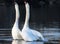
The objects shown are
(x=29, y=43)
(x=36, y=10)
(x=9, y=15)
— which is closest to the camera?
→ (x=29, y=43)

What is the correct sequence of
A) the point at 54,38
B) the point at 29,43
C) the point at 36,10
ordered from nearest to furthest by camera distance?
1. the point at 29,43
2. the point at 54,38
3. the point at 36,10

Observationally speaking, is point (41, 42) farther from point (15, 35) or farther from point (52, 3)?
point (52, 3)

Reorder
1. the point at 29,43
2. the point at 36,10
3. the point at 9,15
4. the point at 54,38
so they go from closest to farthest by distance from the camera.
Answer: the point at 29,43 → the point at 54,38 → the point at 9,15 → the point at 36,10

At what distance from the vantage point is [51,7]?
1165 inches

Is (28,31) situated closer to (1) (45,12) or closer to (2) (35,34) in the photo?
(2) (35,34)

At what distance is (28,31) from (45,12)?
667 inches

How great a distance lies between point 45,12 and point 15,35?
662 inches

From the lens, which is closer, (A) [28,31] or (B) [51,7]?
(A) [28,31]

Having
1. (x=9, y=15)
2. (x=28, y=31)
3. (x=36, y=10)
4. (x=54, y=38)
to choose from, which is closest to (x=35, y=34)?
(x=28, y=31)

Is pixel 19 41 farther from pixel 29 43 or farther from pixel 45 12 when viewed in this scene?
pixel 45 12

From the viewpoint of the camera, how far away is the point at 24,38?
11836 millimetres

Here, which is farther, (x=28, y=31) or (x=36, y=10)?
(x=36, y=10)

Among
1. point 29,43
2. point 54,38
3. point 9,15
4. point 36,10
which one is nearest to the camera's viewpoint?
point 29,43

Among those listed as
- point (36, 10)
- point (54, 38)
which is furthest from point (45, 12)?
point (54, 38)
